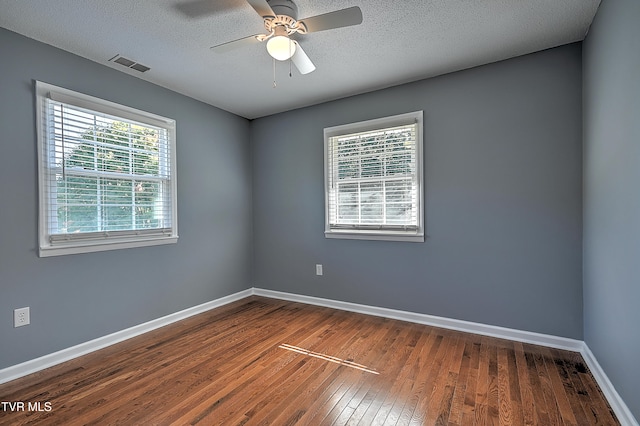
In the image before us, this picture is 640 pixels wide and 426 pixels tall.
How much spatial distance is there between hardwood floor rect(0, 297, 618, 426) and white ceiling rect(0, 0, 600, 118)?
2.52 metres

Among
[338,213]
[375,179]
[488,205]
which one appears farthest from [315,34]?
[488,205]

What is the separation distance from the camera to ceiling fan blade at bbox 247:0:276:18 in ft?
5.51

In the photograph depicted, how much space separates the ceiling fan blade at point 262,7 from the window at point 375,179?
6.26ft

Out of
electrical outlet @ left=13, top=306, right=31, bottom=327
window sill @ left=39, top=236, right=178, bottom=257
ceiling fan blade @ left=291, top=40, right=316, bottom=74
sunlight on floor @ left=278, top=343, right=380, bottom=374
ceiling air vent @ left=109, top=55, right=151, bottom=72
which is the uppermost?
ceiling air vent @ left=109, top=55, right=151, bottom=72

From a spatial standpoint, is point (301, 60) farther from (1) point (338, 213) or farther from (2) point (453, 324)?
(2) point (453, 324)

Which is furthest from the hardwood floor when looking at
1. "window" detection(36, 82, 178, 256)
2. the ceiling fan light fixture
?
the ceiling fan light fixture

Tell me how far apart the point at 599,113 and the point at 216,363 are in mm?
3325

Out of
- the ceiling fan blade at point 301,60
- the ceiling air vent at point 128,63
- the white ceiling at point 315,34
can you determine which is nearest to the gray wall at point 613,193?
the white ceiling at point 315,34

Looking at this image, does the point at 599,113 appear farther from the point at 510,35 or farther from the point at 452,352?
the point at 452,352

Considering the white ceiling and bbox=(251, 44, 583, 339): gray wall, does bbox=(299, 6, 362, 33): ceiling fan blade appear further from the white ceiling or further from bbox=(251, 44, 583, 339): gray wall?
bbox=(251, 44, 583, 339): gray wall

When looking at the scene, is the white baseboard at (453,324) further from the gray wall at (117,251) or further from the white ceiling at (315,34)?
the white ceiling at (315,34)

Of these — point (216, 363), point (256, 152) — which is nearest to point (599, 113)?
point (216, 363)

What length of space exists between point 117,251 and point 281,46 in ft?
7.72

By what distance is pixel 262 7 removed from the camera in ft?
5.68
